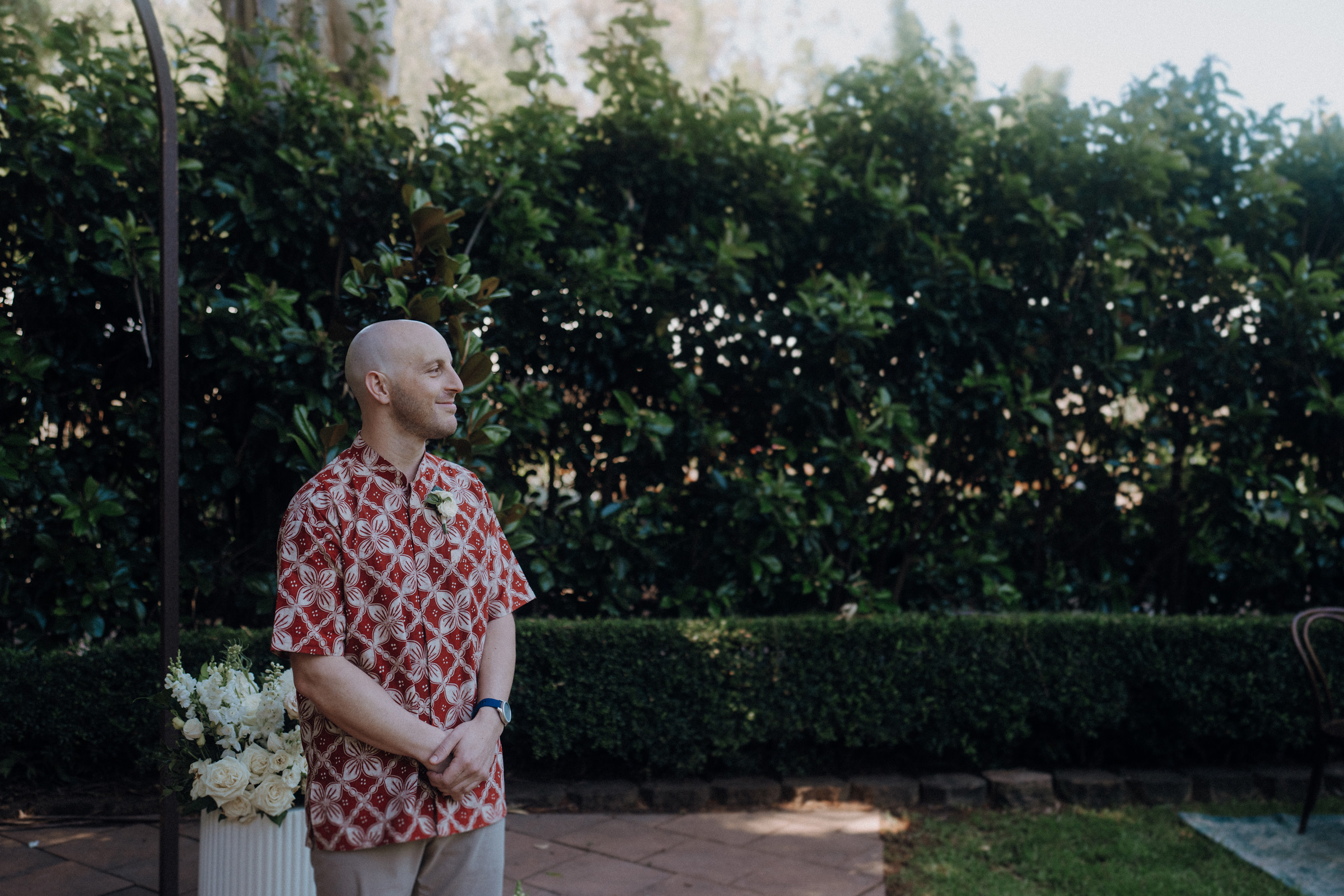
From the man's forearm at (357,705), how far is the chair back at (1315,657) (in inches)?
159

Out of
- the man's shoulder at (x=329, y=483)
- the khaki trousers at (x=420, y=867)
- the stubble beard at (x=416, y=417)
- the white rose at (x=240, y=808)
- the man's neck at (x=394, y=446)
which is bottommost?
the white rose at (x=240, y=808)

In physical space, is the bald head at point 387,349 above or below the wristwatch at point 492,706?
above

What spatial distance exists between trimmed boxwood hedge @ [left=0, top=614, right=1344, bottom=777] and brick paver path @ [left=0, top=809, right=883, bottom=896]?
347 mm

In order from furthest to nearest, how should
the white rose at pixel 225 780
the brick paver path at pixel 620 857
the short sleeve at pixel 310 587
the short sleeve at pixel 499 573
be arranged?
the brick paver path at pixel 620 857
the white rose at pixel 225 780
the short sleeve at pixel 499 573
the short sleeve at pixel 310 587

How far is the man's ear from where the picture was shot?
5.92 ft

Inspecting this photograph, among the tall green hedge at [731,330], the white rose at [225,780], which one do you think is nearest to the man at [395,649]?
the white rose at [225,780]

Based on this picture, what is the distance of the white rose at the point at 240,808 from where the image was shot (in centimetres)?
270

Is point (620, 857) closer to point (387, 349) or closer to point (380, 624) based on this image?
point (380, 624)

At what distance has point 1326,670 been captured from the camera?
4734mm

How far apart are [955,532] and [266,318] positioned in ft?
11.7

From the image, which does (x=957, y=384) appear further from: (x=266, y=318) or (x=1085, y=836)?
(x=266, y=318)

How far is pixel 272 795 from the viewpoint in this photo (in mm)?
2699

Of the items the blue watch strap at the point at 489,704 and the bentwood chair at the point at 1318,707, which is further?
the bentwood chair at the point at 1318,707

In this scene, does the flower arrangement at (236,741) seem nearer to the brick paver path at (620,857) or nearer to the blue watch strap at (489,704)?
the brick paver path at (620,857)
